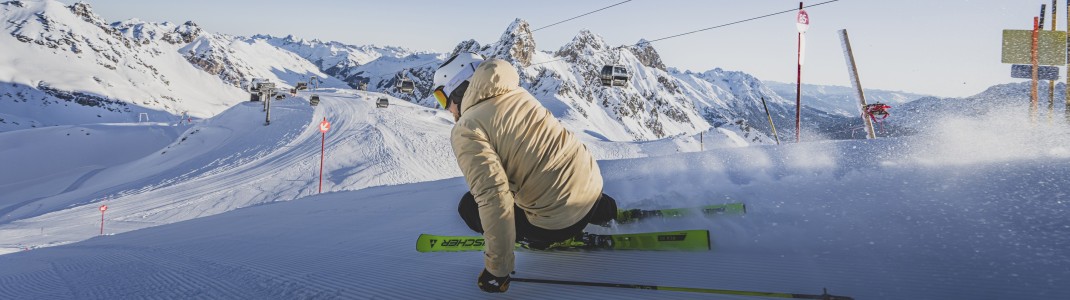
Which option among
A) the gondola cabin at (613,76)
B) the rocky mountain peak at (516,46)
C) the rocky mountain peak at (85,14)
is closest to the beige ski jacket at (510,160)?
the gondola cabin at (613,76)

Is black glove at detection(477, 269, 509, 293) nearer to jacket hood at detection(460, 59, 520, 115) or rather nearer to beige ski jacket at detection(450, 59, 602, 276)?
beige ski jacket at detection(450, 59, 602, 276)

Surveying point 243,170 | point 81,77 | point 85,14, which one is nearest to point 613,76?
point 243,170

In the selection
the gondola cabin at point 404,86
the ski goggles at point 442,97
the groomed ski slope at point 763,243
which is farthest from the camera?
the gondola cabin at point 404,86

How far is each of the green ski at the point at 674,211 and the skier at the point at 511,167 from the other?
38.0 inches

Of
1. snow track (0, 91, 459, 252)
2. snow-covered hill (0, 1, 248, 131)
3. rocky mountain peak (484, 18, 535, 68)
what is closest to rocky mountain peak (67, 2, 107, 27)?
snow-covered hill (0, 1, 248, 131)

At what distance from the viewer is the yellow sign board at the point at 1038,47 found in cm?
1288

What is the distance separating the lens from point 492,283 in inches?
115

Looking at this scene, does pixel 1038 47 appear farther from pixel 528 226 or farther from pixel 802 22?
pixel 528 226

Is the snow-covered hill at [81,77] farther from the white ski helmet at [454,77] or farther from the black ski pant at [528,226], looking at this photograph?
the black ski pant at [528,226]

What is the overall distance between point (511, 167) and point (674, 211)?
6.10 ft

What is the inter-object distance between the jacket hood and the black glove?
36.8 inches

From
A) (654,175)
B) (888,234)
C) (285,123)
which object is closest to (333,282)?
(888,234)

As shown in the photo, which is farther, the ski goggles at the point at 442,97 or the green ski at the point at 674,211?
the green ski at the point at 674,211

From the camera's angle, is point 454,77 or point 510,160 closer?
point 510,160
